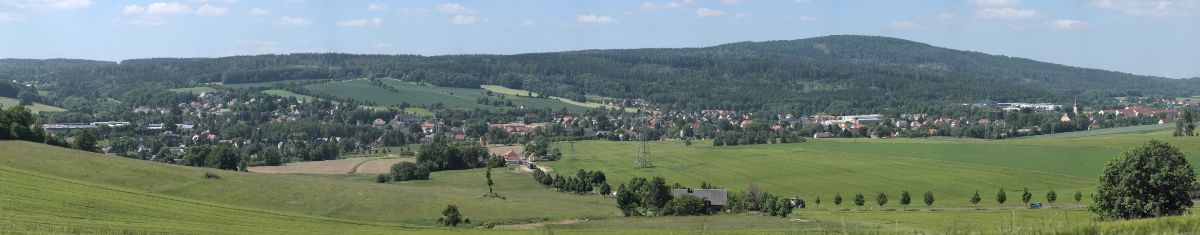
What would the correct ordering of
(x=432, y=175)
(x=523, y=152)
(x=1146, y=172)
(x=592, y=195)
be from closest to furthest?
(x=1146, y=172) → (x=592, y=195) → (x=432, y=175) → (x=523, y=152)

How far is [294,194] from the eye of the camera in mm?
62906

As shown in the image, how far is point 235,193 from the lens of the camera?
5938 centimetres

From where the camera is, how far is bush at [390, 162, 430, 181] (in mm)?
99619

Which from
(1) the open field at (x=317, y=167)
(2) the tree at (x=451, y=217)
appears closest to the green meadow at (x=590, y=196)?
(2) the tree at (x=451, y=217)

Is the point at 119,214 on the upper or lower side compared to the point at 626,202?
upper

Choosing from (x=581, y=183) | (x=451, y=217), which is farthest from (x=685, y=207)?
(x=581, y=183)

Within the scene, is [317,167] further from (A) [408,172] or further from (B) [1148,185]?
(B) [1148,185]

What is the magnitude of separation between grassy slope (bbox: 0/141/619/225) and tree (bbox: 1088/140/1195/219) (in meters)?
28.1

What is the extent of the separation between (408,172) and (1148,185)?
69.4m

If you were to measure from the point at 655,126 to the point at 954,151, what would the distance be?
79682 mm

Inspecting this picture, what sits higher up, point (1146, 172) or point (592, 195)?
point (1146, 172)

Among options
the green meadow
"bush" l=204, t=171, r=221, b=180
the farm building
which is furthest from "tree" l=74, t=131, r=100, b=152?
the farm building

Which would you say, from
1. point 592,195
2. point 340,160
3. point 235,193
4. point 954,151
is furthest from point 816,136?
point 235,193

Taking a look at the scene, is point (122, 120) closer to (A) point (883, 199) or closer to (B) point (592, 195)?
(B) point (592, 195)
